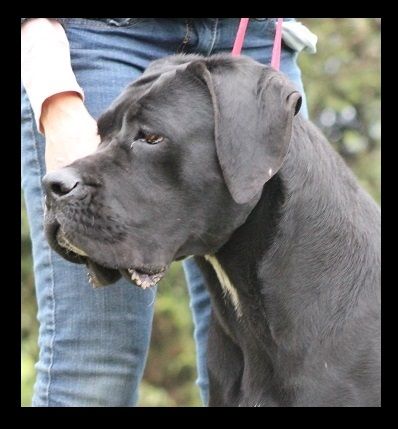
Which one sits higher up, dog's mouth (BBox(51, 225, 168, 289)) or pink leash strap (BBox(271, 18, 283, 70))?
pink leash strap (BBox(271, 18, 283, 70))

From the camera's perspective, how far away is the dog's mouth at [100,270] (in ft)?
9.45

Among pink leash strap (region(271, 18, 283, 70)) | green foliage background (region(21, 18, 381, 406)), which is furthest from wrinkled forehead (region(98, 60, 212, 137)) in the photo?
green foliage background (region(21, 18, 381, 406))

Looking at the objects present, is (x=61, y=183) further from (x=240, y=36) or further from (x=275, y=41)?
(x=275, y=41)

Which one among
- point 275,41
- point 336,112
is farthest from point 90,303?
point 336,112

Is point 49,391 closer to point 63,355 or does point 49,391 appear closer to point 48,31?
point 63,355

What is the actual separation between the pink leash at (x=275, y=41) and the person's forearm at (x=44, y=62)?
55cm

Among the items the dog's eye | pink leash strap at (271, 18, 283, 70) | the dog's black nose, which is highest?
pink leash strap at (271, 18, 283, 70)

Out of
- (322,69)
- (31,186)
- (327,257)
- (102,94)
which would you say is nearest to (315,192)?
(327,257)

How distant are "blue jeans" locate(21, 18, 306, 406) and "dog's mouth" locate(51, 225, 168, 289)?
195 millimetres

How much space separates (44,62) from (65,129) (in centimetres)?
23

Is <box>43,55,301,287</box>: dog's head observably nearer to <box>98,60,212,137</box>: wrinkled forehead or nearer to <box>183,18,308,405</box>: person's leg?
<box>98,60,212,137</box>: wrinkled forehead

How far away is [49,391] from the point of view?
3.20m

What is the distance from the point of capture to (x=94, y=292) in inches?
125

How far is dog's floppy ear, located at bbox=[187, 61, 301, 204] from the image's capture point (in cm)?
282
